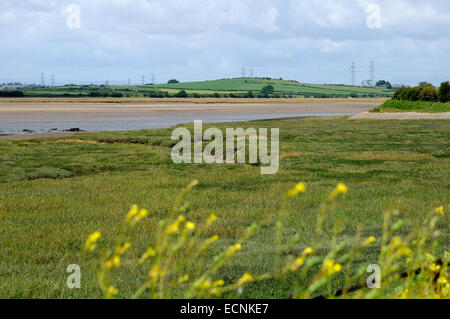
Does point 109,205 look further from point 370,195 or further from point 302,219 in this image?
point 370,195

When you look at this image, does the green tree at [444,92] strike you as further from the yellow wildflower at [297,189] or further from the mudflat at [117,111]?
the yellow wildflower at [297,189]

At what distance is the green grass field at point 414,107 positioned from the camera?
79.9m

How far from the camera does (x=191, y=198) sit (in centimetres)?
1930

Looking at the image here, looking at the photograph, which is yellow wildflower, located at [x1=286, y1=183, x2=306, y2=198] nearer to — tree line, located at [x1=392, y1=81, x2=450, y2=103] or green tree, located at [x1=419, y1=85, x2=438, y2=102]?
tree line, located at [x1=392, y1=81, x2=450, y2=103]

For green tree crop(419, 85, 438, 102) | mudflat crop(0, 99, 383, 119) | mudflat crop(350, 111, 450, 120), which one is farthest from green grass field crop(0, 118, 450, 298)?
mudflat crop(0, 99, 383, 119)

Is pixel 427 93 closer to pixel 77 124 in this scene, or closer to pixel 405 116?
pixel 405 116

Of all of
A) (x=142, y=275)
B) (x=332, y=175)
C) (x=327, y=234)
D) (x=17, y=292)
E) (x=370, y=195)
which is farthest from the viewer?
(x=332, y=175)

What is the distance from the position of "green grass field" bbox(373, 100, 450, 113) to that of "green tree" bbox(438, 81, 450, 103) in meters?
1.02

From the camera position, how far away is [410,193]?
19641 millimetres

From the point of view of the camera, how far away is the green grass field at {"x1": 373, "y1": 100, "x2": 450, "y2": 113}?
262 ft

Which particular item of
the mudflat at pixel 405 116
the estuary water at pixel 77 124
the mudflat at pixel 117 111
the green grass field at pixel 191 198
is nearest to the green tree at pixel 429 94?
the mudflat at pixel 405 116

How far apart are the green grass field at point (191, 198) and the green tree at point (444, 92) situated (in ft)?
146

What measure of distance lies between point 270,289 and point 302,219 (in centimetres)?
627
